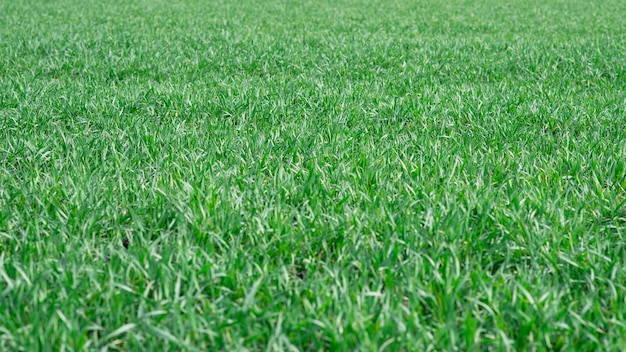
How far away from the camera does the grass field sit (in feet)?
6.26

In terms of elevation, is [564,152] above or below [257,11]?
above

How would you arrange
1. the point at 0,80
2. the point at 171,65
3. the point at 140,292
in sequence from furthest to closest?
the point at 171,65 < the point at 0,80 < the point at 140,292

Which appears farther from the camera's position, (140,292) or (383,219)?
(383,219)

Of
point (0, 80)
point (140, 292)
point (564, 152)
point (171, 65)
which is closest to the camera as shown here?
point (140, 292)

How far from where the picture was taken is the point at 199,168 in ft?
10.7

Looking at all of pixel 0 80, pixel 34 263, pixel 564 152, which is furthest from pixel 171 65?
A: pixel 34 263

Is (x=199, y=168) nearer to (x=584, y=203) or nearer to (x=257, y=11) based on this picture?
(x=584, y=203)

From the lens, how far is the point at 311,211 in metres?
2.68

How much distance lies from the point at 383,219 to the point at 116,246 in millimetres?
1047

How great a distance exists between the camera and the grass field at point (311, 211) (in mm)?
1909

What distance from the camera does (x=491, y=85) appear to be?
6172mm

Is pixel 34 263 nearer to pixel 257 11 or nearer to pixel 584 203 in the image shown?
pixel 584 203

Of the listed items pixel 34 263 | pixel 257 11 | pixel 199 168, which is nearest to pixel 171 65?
pixel 199 168

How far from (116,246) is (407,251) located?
43.3 inches
